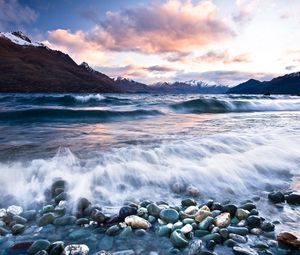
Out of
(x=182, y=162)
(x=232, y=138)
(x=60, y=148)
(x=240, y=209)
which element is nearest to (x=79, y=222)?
(x=240, y=209)

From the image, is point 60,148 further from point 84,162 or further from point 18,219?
point 18,219

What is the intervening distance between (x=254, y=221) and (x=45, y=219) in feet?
6.85

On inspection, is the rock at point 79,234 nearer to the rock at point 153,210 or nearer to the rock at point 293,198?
the rock at point 153,210

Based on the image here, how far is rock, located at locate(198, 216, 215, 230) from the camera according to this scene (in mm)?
2854

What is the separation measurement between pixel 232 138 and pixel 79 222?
16.2ft

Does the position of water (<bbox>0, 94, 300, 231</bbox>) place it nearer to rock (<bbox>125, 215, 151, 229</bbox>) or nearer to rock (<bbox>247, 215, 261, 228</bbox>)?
rock (<bbox>247, 215, 261, 228</bbox>)

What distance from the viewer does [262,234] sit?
283 cm

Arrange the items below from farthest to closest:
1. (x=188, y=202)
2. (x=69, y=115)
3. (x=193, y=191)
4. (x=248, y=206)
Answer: (x=69, y=115) → (x=193, y=191) → (x=188, y=202) → (x=248, y=206)

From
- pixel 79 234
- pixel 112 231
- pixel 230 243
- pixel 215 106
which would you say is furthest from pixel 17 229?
pixel 215 106

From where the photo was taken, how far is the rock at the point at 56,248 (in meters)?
2.42

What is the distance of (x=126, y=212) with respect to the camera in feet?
10.2

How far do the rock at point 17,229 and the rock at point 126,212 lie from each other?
3.07 feet

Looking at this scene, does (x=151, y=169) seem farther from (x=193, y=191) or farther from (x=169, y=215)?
(x=169, y=215)

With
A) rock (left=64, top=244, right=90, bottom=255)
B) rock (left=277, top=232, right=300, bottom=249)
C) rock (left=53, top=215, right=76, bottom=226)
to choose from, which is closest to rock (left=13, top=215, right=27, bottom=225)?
rock (left=53, top=215, right=76, bottom=226)
